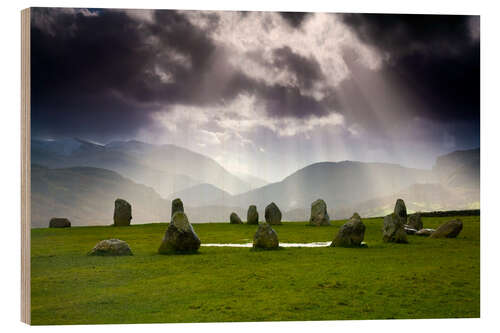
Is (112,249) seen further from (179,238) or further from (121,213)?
A: (121,213)

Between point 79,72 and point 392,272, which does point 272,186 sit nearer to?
point 79,72

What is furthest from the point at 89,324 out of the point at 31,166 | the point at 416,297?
the point at 416,297

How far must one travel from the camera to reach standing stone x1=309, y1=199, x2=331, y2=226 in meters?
34.6

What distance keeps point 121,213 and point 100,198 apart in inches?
70.1

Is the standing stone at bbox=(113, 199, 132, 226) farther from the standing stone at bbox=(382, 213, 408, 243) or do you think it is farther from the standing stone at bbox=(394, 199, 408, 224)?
the standing stone at bbox=(382, 213, 408, 243)

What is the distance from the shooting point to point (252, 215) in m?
36.0

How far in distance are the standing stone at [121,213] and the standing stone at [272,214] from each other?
32.1 feet

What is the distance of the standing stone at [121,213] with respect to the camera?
117 feet

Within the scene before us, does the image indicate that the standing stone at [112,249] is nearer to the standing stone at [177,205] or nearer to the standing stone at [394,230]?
the standing stone at [394,230]

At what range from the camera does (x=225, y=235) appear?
94.7ft

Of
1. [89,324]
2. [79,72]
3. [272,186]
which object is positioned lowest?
[89,324]

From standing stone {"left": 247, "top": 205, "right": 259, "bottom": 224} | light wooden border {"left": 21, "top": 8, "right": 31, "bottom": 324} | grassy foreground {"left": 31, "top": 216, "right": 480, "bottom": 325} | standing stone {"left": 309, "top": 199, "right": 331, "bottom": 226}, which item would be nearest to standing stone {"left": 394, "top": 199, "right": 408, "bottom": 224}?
standing stone {"left": 309, "top": 199, "right": 331, "bottom": 226}

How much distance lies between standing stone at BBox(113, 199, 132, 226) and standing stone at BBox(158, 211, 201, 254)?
16.2 metres

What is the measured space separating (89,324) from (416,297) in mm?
9164
